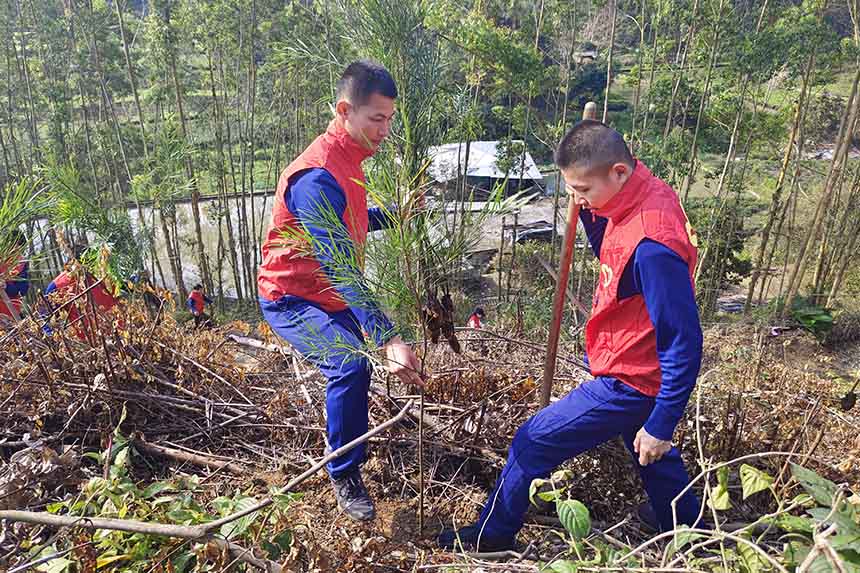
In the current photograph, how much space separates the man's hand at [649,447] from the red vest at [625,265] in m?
0.15

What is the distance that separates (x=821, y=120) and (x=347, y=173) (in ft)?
33.0

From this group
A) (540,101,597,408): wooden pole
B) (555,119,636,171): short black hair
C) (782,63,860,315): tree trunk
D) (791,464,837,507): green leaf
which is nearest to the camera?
(791,464,837,507): green leaf

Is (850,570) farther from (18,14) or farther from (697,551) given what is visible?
(18,14)

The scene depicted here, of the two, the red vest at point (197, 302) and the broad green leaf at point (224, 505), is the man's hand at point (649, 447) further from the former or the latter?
the red vest at point (197, 302)

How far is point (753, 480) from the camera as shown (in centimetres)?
127

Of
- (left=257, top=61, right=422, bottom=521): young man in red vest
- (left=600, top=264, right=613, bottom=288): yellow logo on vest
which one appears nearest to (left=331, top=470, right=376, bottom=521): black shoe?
(left=257, top=61, right=422, bottom=521): young man in red vest

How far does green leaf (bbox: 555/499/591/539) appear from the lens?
1246mm

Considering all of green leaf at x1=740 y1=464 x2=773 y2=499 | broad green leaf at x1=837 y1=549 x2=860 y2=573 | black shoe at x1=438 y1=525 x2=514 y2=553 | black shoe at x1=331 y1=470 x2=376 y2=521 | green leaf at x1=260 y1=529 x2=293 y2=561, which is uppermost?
broad green leaf at x1=837 y1=549 x2=860 y2=573

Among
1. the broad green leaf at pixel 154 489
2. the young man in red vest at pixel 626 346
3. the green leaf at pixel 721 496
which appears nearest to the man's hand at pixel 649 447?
the young man in red vest at pixel 626 346

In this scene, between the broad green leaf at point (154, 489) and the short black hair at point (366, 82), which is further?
the short black hair at point (366, 82)

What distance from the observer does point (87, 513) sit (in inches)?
62.4

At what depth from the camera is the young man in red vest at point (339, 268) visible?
1.78 m

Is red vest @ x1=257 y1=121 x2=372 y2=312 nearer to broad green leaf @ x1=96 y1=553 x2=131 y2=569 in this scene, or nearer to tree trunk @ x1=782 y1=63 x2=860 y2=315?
broad green leaf @ x1=96 y1=553 x2=131 y2=569

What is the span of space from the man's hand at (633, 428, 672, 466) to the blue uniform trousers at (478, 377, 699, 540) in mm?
108
